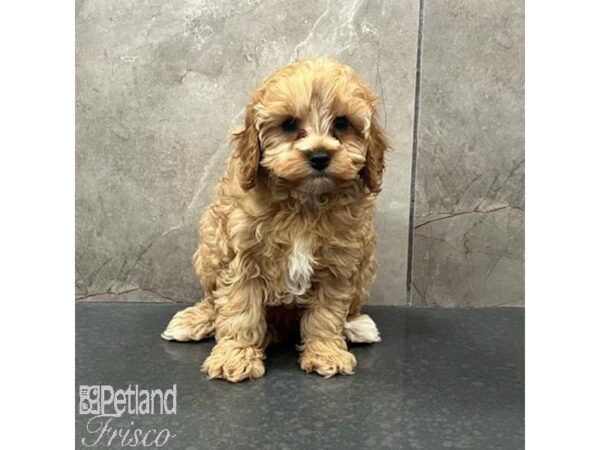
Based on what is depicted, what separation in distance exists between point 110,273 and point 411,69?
1.90 meters

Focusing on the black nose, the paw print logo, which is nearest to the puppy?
the black nose

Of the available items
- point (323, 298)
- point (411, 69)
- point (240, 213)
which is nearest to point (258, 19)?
point (411, 69)

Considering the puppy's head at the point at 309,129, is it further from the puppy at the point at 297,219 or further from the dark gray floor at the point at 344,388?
the dark gray floor at the point at 344,388

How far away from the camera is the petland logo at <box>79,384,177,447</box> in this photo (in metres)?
1.98

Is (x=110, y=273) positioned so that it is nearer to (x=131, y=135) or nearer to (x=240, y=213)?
(x=131, y=135)

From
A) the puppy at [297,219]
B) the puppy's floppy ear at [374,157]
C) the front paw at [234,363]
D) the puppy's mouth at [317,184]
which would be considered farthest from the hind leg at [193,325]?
the puppy's floppy ear at [374,157]

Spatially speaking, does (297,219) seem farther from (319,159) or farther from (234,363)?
(234,363)

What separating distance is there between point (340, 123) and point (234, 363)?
40.9 inches

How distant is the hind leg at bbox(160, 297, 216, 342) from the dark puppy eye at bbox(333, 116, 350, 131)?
3.42 ft

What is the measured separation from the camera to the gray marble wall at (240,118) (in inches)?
118

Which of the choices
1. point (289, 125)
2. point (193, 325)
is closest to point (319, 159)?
point (289, 125)

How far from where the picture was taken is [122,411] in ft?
7.09

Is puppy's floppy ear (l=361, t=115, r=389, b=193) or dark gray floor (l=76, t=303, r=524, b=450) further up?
puppy's floppy ear (l=361, t=115, r=389, b=193)

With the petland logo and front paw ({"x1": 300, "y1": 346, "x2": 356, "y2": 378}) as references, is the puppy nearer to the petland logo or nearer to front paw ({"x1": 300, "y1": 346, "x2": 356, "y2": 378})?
front paw ({"x1": 300, "y1": 346, "x2": 356, "y2": 378})
